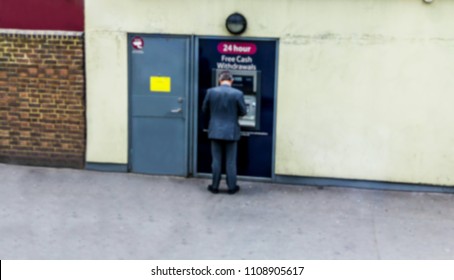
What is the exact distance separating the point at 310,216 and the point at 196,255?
1886mm

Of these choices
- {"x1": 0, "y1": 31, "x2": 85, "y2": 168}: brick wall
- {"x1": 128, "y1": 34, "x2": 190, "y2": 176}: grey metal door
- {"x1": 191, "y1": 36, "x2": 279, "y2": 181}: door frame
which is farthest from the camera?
{"x1": 0, "y1": 31, "x2": 85, "y2": 168}: brick wall

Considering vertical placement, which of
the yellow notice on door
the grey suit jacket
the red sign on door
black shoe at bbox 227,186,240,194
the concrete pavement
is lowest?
the concrete pavement

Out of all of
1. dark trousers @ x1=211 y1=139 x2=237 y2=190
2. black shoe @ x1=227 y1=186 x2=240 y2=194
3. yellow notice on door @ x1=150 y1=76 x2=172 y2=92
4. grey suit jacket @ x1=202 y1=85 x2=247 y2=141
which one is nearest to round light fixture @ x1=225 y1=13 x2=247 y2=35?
grey suit jacket @ x1=202 y1=85 x2=247 y2=141

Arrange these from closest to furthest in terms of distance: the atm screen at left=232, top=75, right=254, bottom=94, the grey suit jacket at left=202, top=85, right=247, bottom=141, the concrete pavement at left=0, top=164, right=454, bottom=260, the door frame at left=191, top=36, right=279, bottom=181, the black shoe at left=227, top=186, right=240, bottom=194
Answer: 1. the concrete pavement at left=0, top=164, right=454, bottom=260
2. the grey suit jacket at left=202, top=85, right=247, bottom=141
3. the black shoe at left=227, top=186, right=240, bottom=194
4. the door frame at left=191, top=36, right=279, bottom=181
5. the atm screen at left=232, top=75, right=254, bottom=94

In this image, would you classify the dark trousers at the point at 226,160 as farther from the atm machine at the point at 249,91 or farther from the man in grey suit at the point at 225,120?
Answer: the atm machine at the point at 249,91

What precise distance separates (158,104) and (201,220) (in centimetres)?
227

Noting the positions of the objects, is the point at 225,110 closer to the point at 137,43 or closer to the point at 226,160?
the point at 226,160

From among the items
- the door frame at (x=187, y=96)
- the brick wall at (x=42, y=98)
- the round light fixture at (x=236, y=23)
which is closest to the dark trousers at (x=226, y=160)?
the door frame at (x=187, y=96)

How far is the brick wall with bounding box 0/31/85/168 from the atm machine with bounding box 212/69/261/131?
6.80ft

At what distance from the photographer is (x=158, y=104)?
9188mm

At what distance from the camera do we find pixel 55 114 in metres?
9.40

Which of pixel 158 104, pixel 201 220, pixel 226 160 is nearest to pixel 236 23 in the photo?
pixel 158 104

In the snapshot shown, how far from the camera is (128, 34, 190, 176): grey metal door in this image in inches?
355

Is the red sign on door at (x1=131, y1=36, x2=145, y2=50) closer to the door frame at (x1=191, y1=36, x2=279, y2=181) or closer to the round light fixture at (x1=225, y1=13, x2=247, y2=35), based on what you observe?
the door frame at (x1=191, y1=36, x2=279, y2=181)
